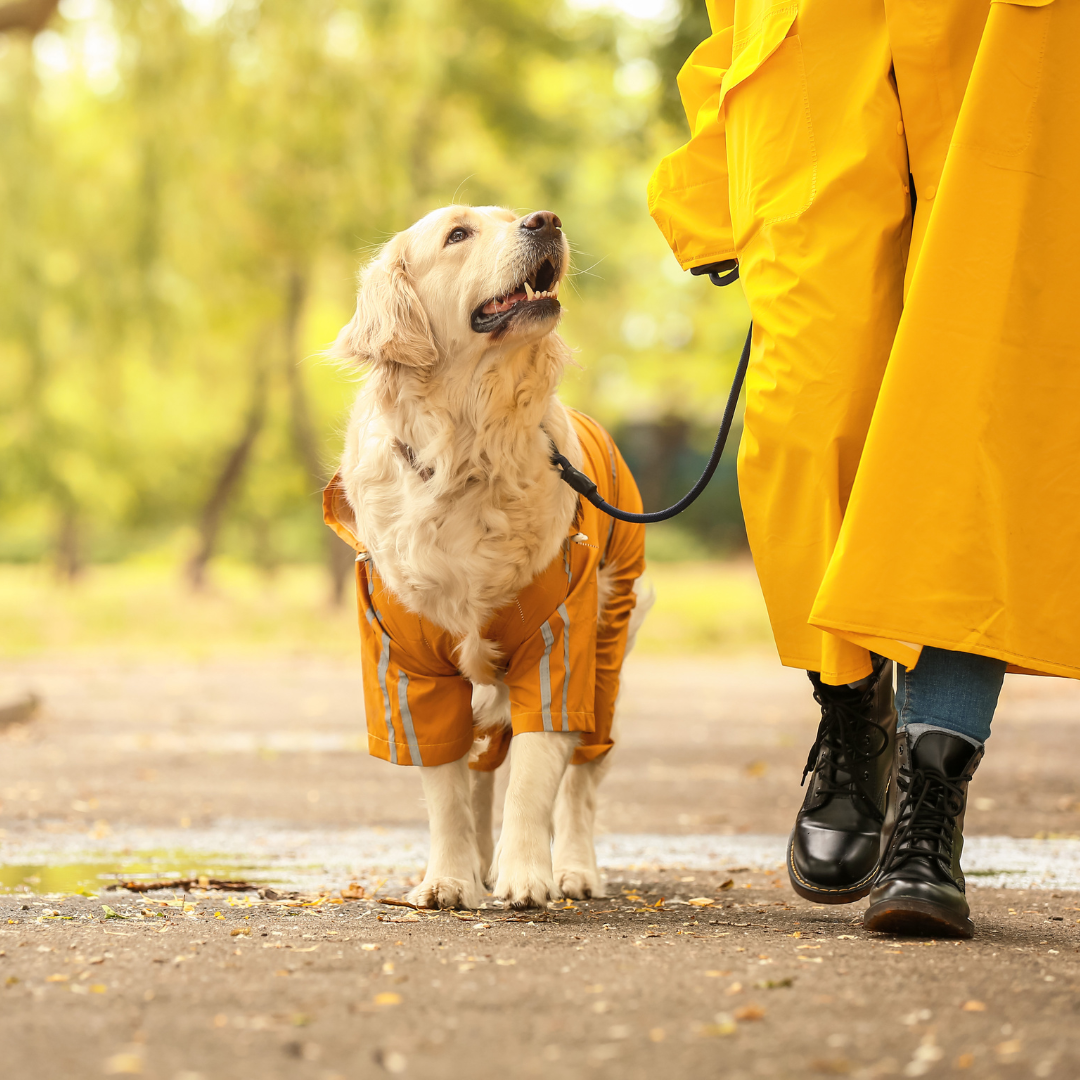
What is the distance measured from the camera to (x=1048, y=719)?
9406 mm

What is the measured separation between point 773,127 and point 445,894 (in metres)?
1.92

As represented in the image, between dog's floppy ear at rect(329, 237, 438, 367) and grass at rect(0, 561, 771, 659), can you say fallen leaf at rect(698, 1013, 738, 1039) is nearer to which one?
dog's floppy ear at rect(329, 237, 438, 367)

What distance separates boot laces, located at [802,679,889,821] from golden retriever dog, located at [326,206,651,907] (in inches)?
23.5

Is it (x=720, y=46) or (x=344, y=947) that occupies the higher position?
(x=720, y=46)

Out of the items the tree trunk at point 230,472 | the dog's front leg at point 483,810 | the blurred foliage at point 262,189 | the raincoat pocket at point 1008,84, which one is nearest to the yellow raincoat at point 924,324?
the raincoat pocket at point 1008,84

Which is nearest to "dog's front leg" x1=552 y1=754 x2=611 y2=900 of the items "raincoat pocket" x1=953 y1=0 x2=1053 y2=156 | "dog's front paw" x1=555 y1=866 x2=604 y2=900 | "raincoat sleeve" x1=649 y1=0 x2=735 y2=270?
"dog's front paw" x1=555 y1=866 x2=604 y2=900

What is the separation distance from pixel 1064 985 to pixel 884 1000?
0.33 meters

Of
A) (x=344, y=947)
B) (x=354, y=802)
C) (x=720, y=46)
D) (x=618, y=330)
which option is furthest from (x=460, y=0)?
(x=344, y=947)

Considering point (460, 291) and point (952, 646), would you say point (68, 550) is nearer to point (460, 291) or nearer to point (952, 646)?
point (460, 291)

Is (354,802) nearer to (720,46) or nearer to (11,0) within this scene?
(720,46)

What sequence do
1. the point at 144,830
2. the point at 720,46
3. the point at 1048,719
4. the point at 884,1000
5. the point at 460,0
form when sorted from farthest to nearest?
the point at 460,0 → the point at 1048,719 → the point at 144,830 → the point at 720,46 → the point at 884,1000

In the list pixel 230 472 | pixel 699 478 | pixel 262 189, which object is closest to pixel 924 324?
pixel 699 478

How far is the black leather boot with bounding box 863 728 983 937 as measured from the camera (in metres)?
2.60

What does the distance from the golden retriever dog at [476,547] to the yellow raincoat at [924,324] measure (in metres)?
0.71
